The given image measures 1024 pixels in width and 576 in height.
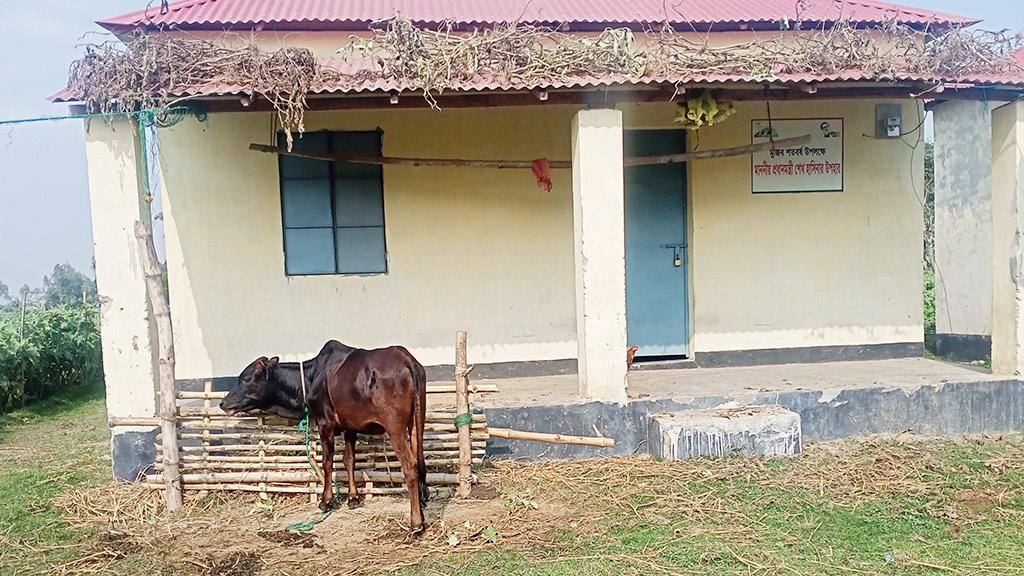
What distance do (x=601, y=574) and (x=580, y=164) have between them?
3.05 meters

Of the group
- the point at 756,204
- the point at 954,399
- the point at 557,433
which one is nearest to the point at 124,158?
the point at 557,433

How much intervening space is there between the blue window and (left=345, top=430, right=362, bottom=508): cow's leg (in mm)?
2504

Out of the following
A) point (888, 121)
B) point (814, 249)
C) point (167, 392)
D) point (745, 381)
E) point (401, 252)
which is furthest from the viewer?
point (814, 249)

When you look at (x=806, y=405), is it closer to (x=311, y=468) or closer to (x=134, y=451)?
(x=311, y=468)

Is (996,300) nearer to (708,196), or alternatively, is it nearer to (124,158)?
(708,196)

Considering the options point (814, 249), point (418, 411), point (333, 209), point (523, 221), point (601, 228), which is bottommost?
point (418, 411)

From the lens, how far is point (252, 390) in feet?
15.4

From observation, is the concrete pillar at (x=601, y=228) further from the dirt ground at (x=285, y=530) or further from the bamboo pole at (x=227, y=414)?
the dirt ground at (x=285, y=530)

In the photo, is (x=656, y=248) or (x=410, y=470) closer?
(x=410, y=470)

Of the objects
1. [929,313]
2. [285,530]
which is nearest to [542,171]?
[285,530]

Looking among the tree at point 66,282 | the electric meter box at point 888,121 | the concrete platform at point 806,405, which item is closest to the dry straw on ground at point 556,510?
the concrete platform at point 806,405

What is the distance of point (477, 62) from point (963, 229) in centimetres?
559

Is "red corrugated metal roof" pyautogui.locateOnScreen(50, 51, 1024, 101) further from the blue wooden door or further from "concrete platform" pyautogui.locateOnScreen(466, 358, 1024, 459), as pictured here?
"concrete platform" pyautogui.locateOnScreen(466, 358, 1024, 459)

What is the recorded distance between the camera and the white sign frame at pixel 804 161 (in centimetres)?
717
